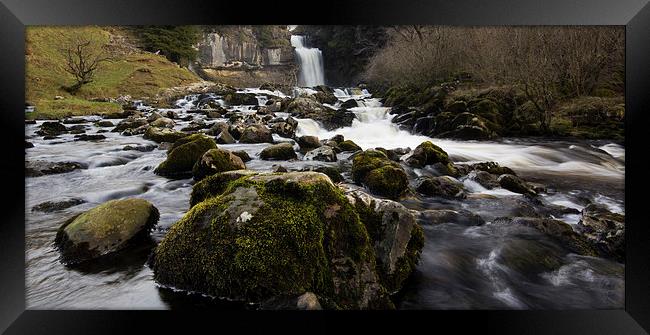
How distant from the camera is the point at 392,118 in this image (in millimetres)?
5586

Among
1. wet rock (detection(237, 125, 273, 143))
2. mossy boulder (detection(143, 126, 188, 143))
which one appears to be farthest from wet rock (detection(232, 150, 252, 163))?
mossy boulder (detection(143, 126, 188, 143))

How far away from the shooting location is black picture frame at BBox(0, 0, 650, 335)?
227 cm

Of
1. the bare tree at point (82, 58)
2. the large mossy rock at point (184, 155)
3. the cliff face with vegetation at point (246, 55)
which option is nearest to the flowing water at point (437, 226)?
the large mossy rock at point (184, 155)

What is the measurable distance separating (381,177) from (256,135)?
191 centimetres

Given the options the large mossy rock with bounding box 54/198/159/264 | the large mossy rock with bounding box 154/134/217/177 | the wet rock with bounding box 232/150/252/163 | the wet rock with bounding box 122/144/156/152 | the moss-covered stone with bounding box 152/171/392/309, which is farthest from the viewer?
the wet rock with bounding box 122/144/156/152

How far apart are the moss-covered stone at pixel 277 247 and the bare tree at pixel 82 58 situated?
2.18 metres

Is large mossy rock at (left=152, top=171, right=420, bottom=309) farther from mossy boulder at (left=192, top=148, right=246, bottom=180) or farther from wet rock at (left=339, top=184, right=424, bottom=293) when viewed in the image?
mossy boulder at (left=192, top=148, right=246, bottom=180)

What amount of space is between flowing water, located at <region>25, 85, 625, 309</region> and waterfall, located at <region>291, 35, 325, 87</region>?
69 centimetres

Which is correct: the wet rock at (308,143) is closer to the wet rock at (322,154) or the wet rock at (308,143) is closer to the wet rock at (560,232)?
the wet rock at (322,154)

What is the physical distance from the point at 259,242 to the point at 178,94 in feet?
12.8

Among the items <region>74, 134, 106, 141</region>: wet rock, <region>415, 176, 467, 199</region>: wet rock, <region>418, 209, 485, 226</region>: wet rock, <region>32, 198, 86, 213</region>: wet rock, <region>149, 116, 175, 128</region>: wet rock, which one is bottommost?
<region>418, 209, 485, 226</region>: wet rock

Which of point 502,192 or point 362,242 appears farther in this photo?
point 502,192
